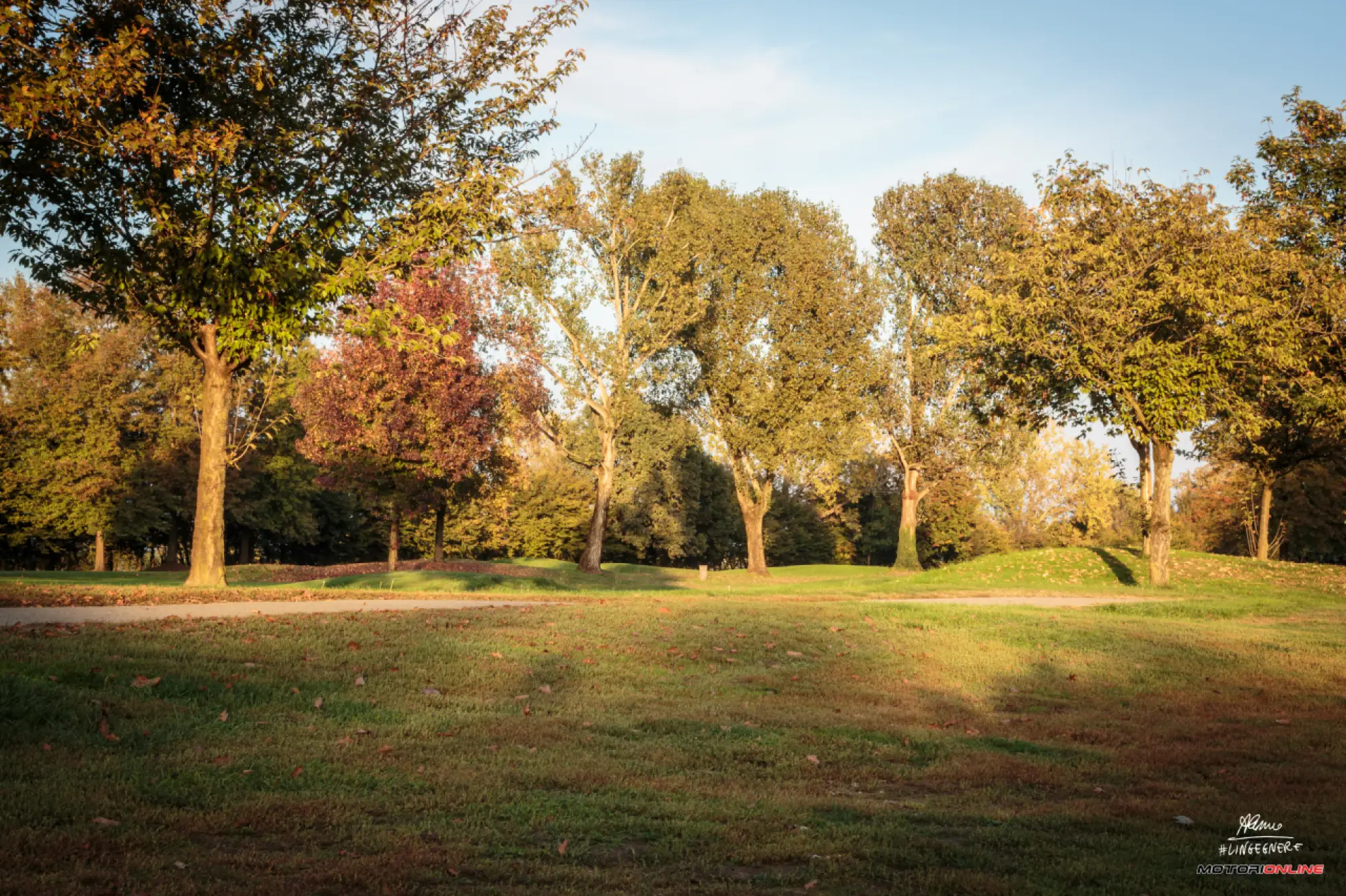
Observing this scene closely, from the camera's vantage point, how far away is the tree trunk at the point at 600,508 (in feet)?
108

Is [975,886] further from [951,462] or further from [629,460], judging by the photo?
[629,460]

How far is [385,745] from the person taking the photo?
728cm

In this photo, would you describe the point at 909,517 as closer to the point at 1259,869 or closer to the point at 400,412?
the point at 400,412

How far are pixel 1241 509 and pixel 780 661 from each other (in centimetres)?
→ 5047

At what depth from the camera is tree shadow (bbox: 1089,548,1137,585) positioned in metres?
31.0

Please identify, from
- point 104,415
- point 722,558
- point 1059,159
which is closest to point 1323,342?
point 1059,159

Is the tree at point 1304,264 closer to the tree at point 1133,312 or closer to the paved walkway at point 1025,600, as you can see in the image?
the tree at point 1133,312

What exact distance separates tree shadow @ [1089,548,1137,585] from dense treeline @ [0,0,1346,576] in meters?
2.52

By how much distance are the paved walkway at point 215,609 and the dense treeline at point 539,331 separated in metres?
3.16

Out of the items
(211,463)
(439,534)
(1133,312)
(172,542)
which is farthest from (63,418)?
(1133,312)

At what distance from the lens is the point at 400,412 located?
26.7 metres

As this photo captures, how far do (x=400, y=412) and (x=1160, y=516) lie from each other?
22.0 m

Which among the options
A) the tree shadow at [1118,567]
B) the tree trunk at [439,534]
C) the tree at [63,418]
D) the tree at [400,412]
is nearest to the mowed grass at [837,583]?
the tree shadow at [1118,567]
